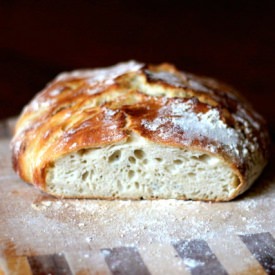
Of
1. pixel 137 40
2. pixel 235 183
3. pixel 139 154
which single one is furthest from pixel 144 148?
pixel 137 40

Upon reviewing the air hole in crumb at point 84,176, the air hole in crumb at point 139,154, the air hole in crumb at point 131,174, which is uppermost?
the air hole in crumb at point 139,154

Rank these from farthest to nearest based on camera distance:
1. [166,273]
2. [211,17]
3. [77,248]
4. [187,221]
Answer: [211,17], [187,221], [77,248], [166,273]

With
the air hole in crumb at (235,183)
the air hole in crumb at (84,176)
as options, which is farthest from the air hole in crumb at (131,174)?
the air hole in crumb at (235,183)

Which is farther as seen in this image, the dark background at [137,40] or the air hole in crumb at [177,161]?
the dark background at [137,40]

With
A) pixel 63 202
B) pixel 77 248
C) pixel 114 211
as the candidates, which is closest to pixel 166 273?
pixel 77 248

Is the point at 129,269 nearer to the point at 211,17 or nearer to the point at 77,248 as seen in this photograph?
the point at 77,248

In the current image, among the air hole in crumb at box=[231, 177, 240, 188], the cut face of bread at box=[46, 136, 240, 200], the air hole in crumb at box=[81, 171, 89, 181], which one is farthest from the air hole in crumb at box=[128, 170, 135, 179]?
the air hole in crumb at box=[231, 177, 240, 188]

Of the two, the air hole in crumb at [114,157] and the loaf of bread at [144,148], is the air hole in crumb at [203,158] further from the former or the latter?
the air hole in crumb at [114,157]
